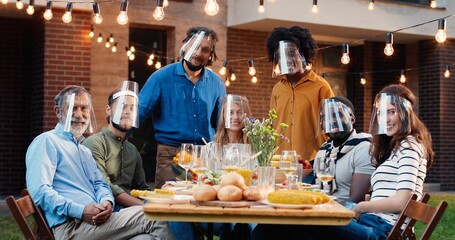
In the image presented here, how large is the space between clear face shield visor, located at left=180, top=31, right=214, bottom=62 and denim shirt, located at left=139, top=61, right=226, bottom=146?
1.09ft

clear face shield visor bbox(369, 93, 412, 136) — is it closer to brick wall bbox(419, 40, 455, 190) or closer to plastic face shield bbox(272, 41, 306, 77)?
plastic face shield bbox(272, 41, 306, 77)

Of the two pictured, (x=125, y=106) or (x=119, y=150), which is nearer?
(x=125, y=106)

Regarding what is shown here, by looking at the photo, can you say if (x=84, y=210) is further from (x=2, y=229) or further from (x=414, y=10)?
(x=414, y=10)

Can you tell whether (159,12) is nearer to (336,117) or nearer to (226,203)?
(336,117)

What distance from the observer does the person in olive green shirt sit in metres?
6.09

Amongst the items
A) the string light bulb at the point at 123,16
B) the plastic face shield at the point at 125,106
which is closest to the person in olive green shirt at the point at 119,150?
the plastic face shield at the point at 125,106

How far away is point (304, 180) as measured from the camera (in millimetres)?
6504

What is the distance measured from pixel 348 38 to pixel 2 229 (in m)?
8.02

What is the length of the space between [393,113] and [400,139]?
0.60ft

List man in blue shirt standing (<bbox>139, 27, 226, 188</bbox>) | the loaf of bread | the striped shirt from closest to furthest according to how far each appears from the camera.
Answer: the loaf of bread, the striped shirt, man in blue shirt standing (<bbox>139, 27, 226, 188</bbox>)

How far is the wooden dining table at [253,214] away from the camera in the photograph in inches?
169

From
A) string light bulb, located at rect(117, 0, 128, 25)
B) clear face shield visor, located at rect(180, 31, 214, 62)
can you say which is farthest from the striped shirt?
string light bulb, located at rect(117, 0, 128, 25)

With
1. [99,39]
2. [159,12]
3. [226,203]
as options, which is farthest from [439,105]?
[226,203]

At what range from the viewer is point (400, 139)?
211 inches
